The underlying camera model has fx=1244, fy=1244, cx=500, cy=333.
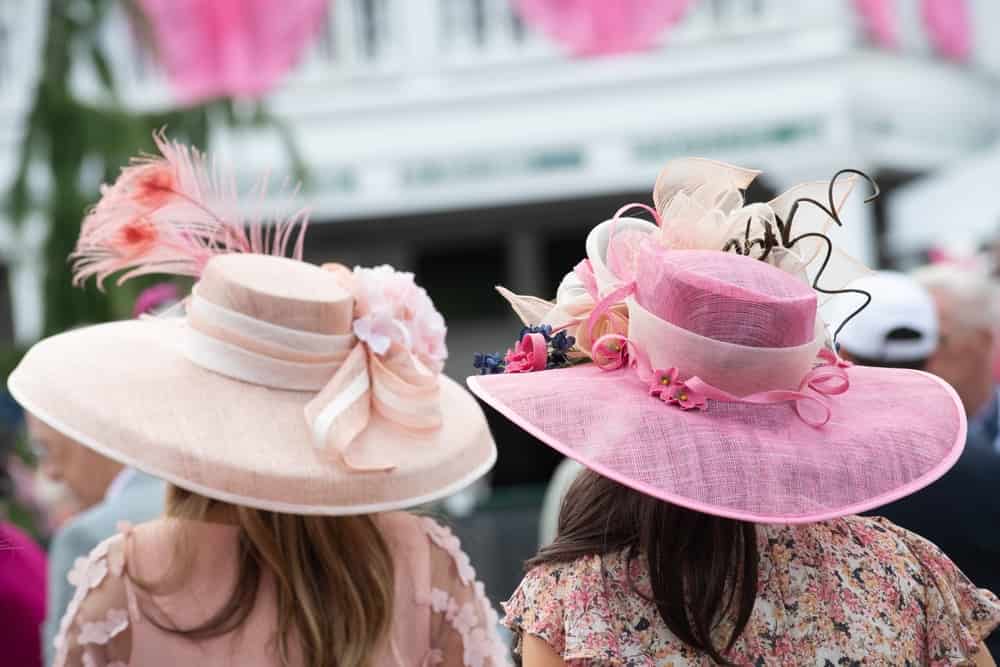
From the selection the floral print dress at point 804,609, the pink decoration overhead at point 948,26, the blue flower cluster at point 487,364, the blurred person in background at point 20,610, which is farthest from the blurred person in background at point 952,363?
the pink decoration overhead at point 948,26

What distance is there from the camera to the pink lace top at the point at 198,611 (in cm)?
213

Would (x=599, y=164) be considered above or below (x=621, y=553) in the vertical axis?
below

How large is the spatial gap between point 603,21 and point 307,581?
9.88 m

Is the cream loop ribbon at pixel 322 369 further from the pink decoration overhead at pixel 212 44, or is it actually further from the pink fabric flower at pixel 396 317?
the pink decoration overhead at pixel 212 44

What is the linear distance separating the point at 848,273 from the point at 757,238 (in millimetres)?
197

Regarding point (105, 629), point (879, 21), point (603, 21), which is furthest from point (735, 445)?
point (879, 21)

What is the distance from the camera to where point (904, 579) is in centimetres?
184

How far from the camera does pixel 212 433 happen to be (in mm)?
2143

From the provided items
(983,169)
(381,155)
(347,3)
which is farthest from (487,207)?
(983,169)

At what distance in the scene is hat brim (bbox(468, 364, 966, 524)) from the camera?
5.56 feet

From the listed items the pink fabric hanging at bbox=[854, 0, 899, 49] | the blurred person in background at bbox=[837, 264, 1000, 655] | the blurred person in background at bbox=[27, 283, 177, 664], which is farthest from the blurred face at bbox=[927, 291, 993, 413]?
the pink fabric hanging at bbox=[854, 0, 899, 49]

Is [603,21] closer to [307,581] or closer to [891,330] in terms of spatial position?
[891,330]

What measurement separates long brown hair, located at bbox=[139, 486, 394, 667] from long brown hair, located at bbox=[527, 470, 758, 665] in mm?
493

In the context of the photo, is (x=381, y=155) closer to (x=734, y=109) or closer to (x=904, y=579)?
(x=734, y=109)
